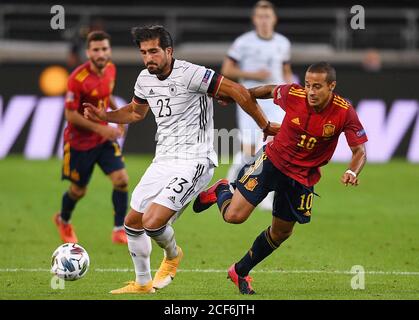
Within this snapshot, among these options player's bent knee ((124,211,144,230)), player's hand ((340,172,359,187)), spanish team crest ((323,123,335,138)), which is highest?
spanish team crest ((323,123,335,138))

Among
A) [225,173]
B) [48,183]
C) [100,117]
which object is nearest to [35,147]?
[48,183]

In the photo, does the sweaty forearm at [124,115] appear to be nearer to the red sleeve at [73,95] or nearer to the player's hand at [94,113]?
the player's hand at [94,113]

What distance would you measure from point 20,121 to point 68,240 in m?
7.93

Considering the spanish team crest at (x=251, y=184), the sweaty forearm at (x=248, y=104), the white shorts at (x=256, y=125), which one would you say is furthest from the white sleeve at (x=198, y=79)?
the white shorts at (x=256, y=125)

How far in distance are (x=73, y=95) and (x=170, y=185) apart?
3.57 metres

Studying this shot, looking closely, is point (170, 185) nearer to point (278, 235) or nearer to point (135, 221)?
point (135, 221)

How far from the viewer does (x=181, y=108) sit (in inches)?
332

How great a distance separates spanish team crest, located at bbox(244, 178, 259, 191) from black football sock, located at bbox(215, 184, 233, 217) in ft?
0.90

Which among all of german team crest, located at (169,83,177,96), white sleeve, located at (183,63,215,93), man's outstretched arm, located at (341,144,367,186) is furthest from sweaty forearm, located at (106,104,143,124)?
man's outstretched arm, located at (341,144,367,186)

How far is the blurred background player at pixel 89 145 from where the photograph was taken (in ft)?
37.6

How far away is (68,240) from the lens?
455 inches

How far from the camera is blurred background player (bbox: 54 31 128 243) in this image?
37.6 feet

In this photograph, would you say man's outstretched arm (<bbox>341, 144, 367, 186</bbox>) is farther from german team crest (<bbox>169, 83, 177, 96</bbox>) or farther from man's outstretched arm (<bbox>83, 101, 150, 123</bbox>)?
man's outstretched arm (<bbox>83, 101, 150, 123</bbox>)

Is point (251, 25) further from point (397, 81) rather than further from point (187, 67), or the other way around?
point (187, 67)
